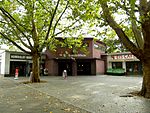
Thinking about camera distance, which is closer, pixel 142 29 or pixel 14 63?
pixel 142 29

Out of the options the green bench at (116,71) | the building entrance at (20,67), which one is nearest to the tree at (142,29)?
the green bench at (116,71)

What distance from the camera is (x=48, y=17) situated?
2095 cm

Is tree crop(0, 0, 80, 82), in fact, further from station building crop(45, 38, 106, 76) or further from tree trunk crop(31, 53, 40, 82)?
station building crop(45, 38, 106, 76)

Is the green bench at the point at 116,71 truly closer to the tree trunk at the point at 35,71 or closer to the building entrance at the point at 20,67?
the building entrance at the point at 20,67

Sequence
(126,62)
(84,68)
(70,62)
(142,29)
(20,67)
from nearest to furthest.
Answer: (142,29) < (20,67) < (70,62) < (84,68) < (126,62)

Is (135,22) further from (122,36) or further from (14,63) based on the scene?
(14,63)

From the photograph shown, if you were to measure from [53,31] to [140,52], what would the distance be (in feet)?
37.4

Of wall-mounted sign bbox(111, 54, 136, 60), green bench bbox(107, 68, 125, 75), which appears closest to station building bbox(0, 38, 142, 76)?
wall-mounted sign bbox(111, 54, 136, 60)

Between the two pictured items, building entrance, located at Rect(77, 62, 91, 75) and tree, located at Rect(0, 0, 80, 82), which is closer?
tree, located at Rect(0, 0, 80, 82)

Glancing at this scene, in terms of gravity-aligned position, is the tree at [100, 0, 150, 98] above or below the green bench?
above

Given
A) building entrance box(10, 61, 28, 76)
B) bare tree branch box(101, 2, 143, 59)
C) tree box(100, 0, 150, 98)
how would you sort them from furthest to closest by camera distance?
1. building entrance box(10, 61, 28, 76)
2. bare tree branch box(101, 2, 143, 59)
3. tree box(100, 0, 150, 98)

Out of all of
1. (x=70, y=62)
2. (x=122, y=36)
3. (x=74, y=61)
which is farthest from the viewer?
(x=70, y=62)

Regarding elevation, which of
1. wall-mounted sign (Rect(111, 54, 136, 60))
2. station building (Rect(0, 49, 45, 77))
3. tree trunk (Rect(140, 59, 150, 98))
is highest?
wall-mounted sign (Rect(111, 54, 136, 60))

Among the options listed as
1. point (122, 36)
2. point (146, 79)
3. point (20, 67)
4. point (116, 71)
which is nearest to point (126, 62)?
A: point (116, 71)
